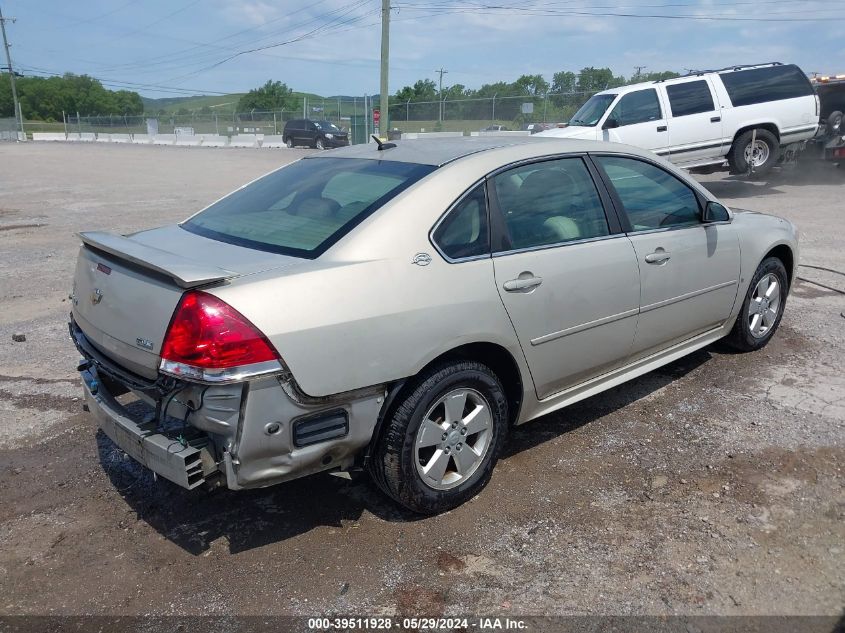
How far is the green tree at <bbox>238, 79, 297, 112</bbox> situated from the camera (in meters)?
84.8

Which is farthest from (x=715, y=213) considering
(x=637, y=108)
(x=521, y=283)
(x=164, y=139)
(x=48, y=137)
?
(x=48, y=137)

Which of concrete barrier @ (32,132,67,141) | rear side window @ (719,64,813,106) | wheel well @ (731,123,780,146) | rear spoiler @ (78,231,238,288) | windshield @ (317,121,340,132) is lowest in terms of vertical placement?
concrete barrier @ (32,132,67,141)

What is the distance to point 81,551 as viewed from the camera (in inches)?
117

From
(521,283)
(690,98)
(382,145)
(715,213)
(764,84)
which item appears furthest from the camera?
(764,84)

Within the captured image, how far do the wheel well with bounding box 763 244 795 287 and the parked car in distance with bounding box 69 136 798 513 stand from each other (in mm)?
1047

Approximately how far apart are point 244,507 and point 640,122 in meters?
11.9

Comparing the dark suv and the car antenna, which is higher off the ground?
the car antenna

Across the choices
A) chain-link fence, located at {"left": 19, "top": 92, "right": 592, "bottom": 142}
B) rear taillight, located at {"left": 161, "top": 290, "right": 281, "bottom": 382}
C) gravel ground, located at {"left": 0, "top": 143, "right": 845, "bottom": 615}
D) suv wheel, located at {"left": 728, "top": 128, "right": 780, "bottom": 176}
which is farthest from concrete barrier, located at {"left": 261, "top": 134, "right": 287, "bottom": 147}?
rear taillight, located at {"left": 161, "top": 290, "right": 281, "bottom": 382}

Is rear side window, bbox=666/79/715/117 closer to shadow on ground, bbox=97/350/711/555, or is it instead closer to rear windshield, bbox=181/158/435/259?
rear windshield, bbox=181/158/435/259

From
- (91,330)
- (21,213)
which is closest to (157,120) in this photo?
(21,213)

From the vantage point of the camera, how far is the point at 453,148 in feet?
12.0

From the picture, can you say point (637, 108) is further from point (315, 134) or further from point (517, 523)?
point (315, 134)

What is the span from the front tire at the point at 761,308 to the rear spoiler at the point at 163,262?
3818 millimetres

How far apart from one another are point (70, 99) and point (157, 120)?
52.8 m
